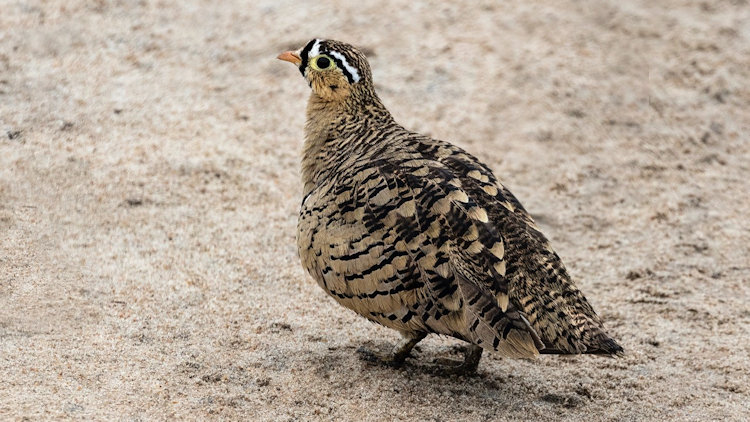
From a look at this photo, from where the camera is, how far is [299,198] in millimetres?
6906

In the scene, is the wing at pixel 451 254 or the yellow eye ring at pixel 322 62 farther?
the yellow eye ring at pixel 322 62

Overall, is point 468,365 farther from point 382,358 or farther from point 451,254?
point 451,254

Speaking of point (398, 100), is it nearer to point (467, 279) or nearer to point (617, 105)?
point (617, 105)

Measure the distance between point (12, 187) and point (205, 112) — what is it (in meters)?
1.90

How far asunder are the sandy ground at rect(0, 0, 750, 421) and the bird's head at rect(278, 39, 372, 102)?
52.3 inches

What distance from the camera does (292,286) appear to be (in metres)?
5.86

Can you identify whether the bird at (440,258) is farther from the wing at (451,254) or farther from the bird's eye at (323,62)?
the bird's eye at (323,62)

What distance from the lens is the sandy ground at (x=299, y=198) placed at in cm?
465

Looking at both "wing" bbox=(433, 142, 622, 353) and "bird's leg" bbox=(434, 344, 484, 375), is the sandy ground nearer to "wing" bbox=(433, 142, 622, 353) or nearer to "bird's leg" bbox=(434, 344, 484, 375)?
"bird's leg" bbox=(434, 344, 484, 375)

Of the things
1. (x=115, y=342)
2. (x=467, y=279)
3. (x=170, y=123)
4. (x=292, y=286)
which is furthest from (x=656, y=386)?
(x=170, y=123)

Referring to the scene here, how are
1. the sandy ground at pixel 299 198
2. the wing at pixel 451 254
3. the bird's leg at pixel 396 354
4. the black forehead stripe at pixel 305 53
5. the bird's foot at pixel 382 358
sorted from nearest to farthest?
1. the wing at pixel 451 254
2. the sandy ground at pixel 299 198
3. the bird's leg at pixel 396 354
4. the bird's foot at pixel 382 358
5. the black forehead stripe at pixel 305 53

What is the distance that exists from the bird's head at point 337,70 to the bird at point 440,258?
0.57 meters

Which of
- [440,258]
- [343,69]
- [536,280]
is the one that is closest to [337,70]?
[343,69]

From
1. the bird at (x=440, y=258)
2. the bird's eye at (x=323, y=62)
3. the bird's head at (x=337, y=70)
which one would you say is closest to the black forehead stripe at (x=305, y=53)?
the bird's head at (x=337, y=70)
